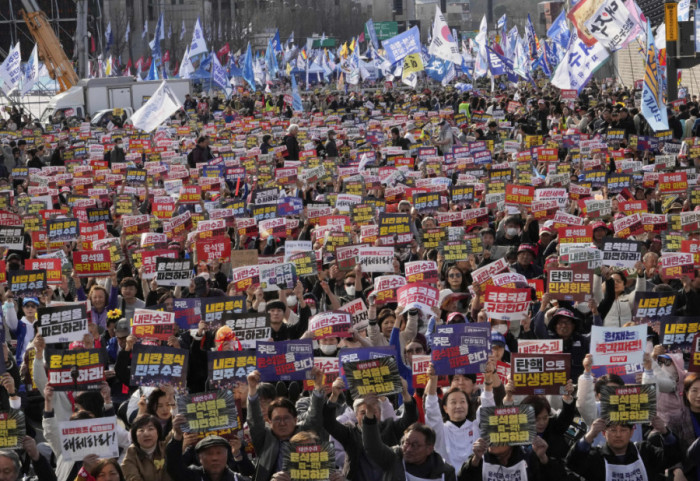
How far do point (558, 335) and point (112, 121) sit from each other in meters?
31.3

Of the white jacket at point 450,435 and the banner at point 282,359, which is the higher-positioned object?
the banner at point 282,359

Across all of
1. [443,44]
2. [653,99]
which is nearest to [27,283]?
[653,99]

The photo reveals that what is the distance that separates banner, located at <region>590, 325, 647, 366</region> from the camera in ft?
29.1

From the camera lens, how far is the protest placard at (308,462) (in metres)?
6.75

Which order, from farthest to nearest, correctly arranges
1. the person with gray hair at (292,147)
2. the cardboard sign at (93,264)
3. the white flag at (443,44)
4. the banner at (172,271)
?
the white flag at (443,44), the person with gray hair at (292,147), the cardboard sign at (93,264), the banner at (172,271)

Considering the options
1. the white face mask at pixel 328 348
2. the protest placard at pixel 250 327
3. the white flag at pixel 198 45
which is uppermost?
the white flag at pixel 198 45

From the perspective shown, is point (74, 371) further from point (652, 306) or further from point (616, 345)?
point (652, 306)

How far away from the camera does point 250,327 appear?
992 centimetres

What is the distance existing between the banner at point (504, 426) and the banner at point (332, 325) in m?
2.50

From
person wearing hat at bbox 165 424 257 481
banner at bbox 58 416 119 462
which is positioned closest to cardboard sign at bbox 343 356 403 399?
person wearing hat at bbox 165 424 257 481

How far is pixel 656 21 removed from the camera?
49.3 meters

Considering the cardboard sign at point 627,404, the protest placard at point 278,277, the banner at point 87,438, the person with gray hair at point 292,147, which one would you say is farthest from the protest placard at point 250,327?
the person with gray hair at point 292,147

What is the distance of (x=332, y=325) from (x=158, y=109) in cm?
1653

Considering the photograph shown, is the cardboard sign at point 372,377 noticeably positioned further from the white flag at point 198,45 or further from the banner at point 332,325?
the white flag at point 198,45
